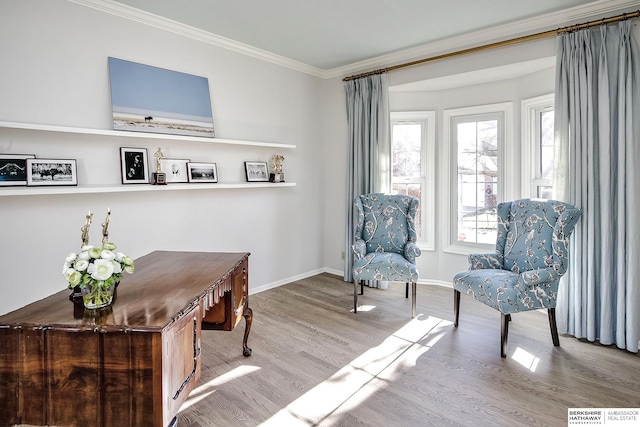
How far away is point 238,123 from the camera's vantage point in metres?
3.99

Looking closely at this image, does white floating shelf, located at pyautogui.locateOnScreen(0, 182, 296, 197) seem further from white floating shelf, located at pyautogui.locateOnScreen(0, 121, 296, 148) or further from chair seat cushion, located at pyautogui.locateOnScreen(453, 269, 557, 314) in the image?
chair seat cushion, located at pyautogui.locateOnScreen(453, 269, 557, 314)

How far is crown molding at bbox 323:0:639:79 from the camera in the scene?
290 centimetres

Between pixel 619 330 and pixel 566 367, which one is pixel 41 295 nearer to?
pixel 566 367

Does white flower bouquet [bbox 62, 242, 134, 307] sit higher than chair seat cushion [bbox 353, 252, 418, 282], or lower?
higher

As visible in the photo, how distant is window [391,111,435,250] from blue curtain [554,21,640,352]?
5.20ft

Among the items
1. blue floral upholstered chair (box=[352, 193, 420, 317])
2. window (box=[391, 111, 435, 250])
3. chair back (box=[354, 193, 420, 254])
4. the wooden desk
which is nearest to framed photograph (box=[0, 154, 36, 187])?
the wooden desk

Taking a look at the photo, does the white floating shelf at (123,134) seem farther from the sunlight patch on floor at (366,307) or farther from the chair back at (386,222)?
the sunlight patch on floor at (366,307)

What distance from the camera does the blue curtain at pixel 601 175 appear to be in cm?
277

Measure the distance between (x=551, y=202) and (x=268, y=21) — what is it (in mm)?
2877

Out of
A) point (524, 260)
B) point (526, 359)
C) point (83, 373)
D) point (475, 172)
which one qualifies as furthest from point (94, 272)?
point (475, 172)

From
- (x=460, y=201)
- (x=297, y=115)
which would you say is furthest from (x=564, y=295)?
(x=297, y=115)

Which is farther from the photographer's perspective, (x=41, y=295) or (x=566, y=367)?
(x=41, y=295)

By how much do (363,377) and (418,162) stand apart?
296cm

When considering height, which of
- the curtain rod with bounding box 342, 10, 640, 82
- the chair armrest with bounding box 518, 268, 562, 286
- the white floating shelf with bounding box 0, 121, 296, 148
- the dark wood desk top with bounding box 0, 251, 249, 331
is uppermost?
the curtain rod with bounding box 342, 10, 640, 82
